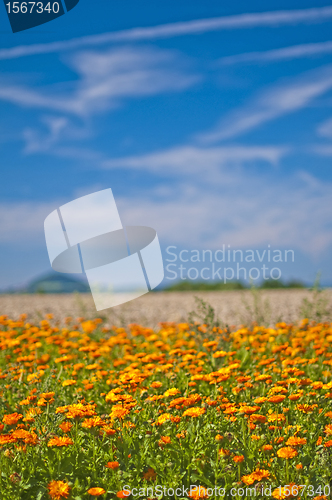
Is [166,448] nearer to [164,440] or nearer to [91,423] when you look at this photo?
[164,440]

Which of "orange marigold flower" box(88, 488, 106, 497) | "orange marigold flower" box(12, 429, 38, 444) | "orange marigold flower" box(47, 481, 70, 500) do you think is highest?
"orange marigold flower" box(12, 429, 38, 444)

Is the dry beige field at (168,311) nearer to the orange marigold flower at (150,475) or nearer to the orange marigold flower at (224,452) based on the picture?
the orange marigold flower at (224,452)

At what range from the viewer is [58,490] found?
2.44m

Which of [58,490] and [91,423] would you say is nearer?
[58,490]

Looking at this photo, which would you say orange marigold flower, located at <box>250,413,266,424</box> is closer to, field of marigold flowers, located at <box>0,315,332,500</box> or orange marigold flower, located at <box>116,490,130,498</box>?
field of marigold flowers, located at <box>0,315,332,500</box>

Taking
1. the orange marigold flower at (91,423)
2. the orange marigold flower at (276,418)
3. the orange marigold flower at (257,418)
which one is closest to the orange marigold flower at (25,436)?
the orange marigold flower at (91,423)

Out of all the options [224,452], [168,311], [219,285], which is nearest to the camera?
[224,452]

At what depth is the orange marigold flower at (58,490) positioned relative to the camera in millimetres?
2422

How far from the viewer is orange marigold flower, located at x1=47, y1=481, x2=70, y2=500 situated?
2.42 metres

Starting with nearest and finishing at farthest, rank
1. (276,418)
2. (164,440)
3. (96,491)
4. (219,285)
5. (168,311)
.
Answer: (96,491)
(164,440)
(276,418)
(168,311)
(219,285)

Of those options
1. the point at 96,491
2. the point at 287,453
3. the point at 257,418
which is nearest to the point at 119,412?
the point at 96,491

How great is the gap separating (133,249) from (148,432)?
469 cm

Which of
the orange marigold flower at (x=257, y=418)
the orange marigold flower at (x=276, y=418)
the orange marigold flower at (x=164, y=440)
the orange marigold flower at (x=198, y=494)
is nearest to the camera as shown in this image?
the orange marigold flower at (x=198, y=494)

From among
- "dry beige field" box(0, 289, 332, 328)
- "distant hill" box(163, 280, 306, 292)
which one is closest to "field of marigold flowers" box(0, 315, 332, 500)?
"dry beige field" box(0, 289, 332, 328)
